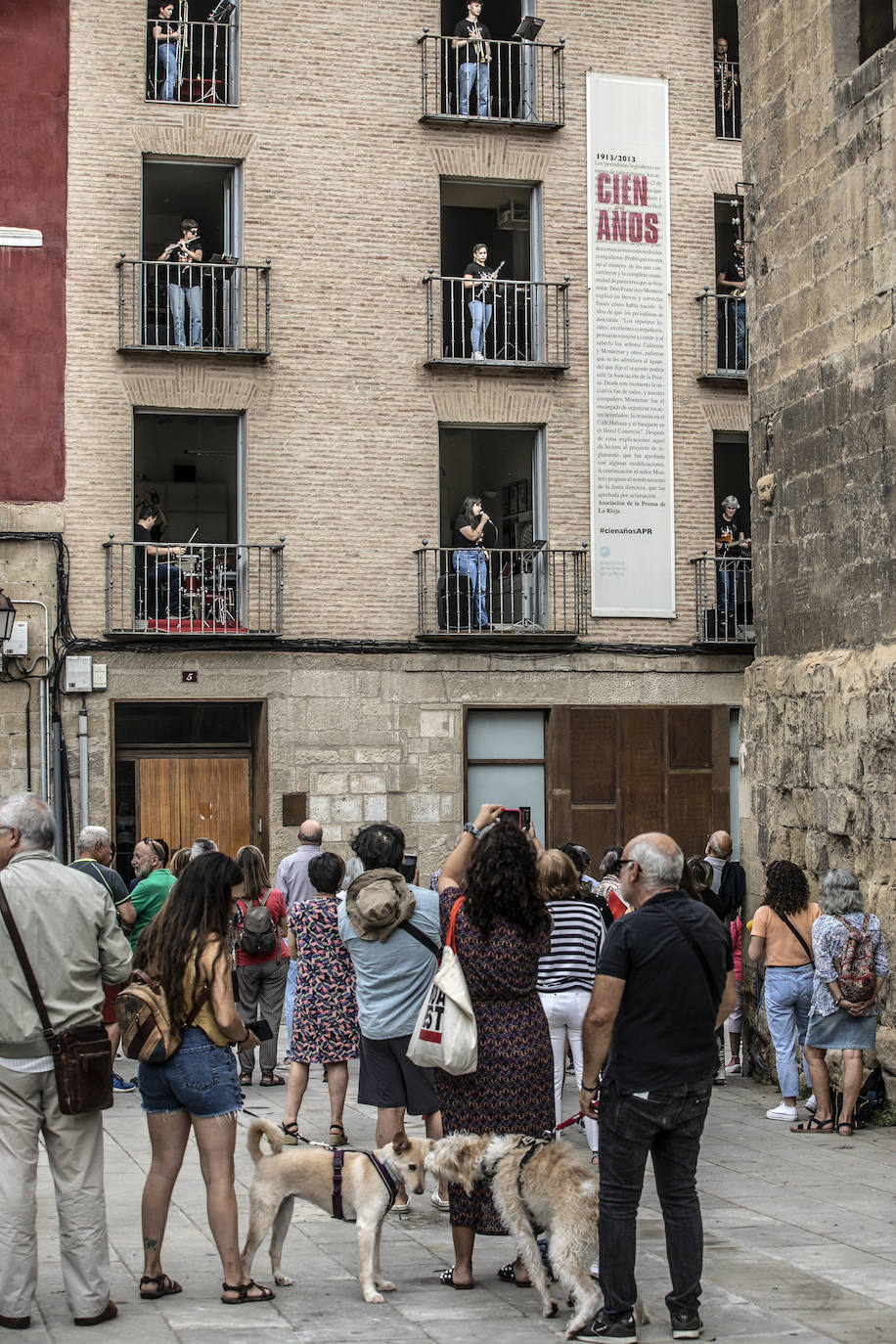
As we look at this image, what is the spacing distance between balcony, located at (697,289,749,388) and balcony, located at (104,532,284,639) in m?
6.01

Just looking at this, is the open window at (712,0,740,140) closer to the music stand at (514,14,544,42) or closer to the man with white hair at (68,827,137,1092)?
the music stand at (514,14,544,42)

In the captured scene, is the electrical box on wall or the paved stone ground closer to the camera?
the paved stone ground

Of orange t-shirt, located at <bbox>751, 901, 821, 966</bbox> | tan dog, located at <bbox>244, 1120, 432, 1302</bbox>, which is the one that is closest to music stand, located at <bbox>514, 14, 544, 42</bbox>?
orange t-shirt, located at <bbox>751, 901, 821, 966</bbox>

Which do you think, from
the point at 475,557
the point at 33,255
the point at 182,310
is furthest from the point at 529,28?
the point at 33,255

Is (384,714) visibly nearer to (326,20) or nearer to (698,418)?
(698,418)

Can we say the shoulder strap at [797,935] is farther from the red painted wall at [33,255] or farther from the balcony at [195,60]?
the balcony at [195,60]

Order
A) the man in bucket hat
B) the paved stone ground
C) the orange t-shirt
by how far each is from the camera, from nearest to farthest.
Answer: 1. the paved stone ground
2. the man in bucket hat
3. the orange t-shirt

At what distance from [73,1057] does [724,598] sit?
16.4m

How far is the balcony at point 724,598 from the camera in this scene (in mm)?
21562

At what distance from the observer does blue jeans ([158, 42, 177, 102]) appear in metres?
20.2

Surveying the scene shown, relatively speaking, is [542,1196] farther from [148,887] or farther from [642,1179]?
[148,887]

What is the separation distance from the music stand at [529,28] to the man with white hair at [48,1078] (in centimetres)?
1713

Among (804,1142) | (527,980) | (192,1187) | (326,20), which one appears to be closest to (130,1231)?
(192,1187)

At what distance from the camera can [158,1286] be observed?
668cm
